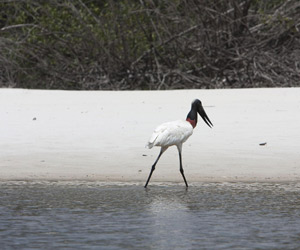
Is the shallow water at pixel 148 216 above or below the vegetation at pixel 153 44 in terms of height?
below

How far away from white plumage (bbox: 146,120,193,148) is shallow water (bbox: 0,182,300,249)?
0.48m

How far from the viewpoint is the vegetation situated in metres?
20.4

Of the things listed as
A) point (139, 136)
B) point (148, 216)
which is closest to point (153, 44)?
point (139, 136)

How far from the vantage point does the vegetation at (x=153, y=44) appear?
2044cm

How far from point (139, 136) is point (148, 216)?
181 inches

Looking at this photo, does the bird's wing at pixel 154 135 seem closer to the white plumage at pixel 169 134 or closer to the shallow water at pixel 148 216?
the white plumage at pixel 169 134

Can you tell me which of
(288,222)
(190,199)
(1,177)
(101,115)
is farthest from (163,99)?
(288,222)

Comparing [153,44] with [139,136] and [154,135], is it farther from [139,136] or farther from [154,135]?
[154,135]

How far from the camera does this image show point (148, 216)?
695cm

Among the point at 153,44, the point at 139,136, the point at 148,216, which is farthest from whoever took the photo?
the point at 153,44

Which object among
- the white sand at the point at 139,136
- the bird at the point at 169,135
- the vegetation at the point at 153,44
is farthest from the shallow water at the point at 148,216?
the vegetation at the point at 153,44

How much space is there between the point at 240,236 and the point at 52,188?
9.68 ft

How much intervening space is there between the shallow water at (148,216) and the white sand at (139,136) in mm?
663

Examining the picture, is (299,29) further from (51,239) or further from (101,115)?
(51,239)
